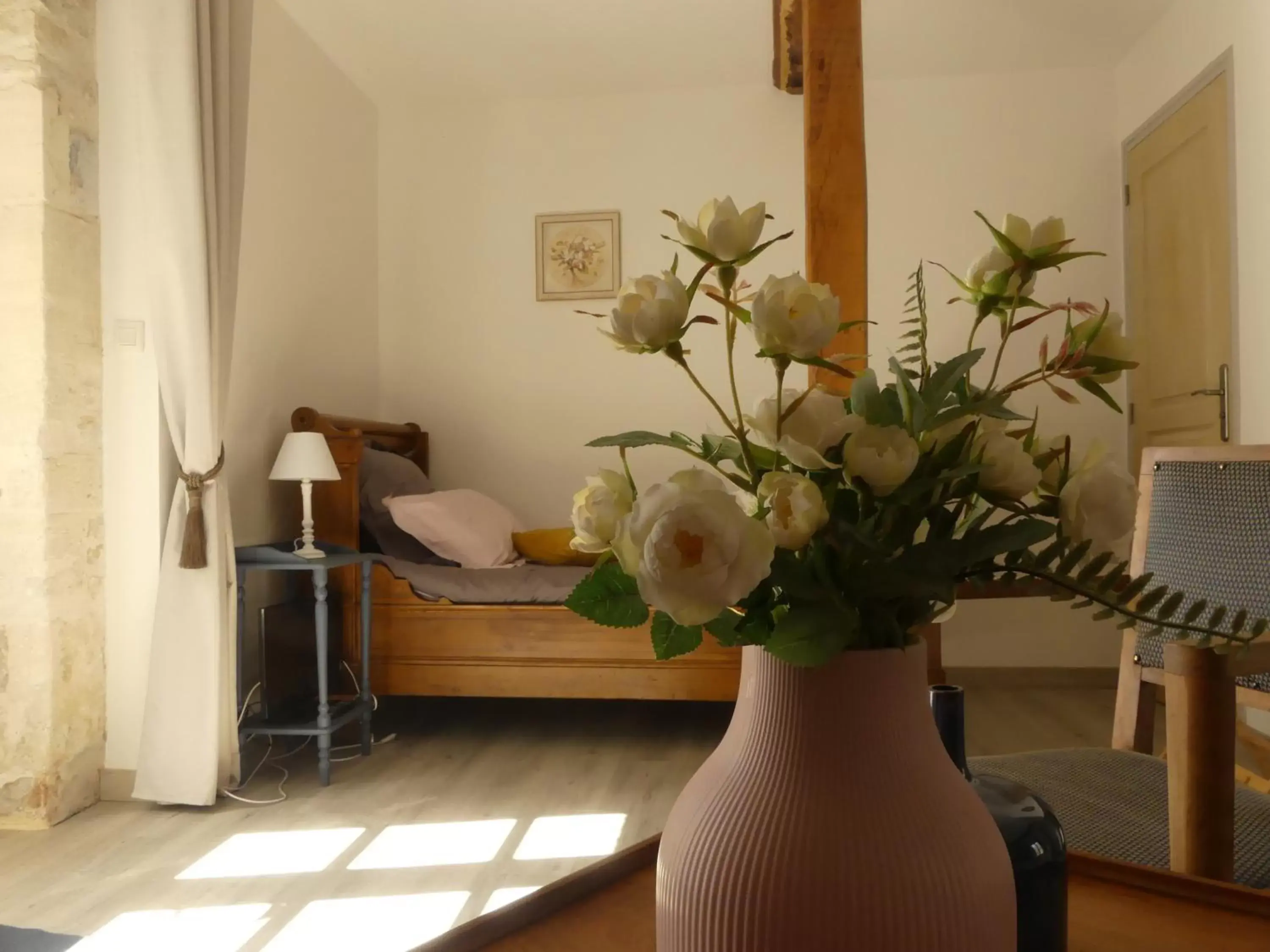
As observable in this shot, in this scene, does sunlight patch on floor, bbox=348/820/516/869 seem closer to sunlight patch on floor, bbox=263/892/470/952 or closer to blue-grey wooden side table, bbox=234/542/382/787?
sunlight patch on floor, bbox=263/892/470/952

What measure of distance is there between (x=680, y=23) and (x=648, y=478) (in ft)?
6.34

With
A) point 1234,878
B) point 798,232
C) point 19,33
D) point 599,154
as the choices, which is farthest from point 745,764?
point 599,154

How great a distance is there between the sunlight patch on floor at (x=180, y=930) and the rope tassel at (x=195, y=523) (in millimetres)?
962

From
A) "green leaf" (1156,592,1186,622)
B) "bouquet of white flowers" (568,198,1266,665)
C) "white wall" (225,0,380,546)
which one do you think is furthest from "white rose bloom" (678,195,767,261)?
"white wall" (225,0,380,546)

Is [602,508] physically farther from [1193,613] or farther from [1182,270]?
[1182,270]

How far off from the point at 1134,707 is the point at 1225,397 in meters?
2.11

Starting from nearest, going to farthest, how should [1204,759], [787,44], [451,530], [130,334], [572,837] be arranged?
1. [1204,759]
2. [572,837]
3. [130,334]
4. [451,530]
5. [787,44]

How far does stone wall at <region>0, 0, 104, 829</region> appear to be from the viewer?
2.57m

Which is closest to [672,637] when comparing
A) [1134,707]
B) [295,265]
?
[1134,707]

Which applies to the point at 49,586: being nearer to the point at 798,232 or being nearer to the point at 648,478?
the point at 648,478

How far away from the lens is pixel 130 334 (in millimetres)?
2803

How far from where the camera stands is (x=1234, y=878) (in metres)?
1.21

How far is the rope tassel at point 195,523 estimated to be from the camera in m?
2.66

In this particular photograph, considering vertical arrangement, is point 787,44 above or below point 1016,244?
above
